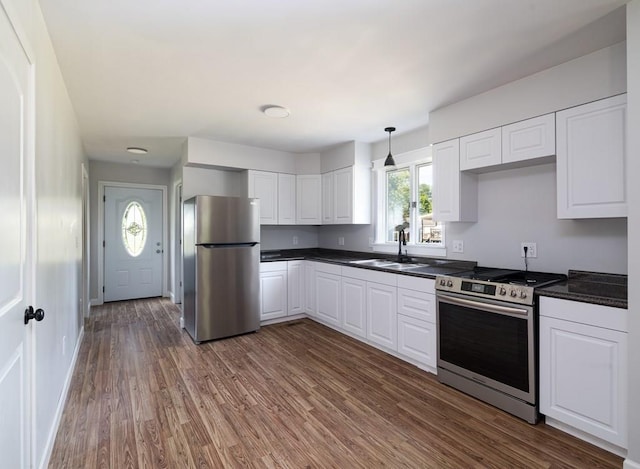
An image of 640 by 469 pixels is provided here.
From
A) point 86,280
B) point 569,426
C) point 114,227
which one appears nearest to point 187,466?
point 569,426

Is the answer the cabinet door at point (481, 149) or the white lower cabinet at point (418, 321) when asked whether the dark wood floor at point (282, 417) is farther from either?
the cabinet door at point (481, 149)

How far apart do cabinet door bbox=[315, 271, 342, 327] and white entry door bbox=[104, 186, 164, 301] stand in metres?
3.35

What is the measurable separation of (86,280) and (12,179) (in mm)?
3994

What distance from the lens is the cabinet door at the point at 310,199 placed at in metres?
4.72

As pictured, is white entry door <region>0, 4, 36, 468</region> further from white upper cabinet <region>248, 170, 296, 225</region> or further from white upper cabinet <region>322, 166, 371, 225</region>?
white upper cabinet <region>322, 166, 371, 225</region>

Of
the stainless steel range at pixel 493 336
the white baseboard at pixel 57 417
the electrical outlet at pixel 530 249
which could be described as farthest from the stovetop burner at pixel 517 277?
the white baseboard at pixel 57 417

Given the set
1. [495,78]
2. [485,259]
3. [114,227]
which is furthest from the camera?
[114,227]

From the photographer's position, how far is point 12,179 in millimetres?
1195

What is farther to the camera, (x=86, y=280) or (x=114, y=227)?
(x=114, y=227)

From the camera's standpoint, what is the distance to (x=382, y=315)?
3.17m

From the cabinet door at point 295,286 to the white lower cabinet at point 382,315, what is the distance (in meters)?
1.30

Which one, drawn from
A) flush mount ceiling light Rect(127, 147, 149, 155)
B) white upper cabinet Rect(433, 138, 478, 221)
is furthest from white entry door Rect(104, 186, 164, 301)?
white upper cabinet Rect(433, 138, 478, 221)

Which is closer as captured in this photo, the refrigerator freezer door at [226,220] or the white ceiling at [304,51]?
the white ceiling at [304,51]

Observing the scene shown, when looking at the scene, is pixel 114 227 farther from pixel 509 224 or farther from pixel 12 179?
pixel 509 224
